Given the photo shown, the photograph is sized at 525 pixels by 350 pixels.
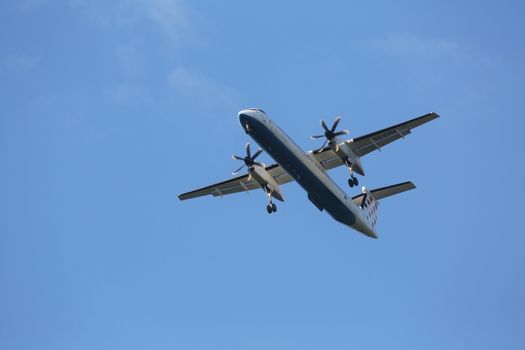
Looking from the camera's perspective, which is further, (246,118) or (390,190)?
(390,190)

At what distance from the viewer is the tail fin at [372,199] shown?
134 ft

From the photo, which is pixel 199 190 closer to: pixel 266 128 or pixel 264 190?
pixel 264 190

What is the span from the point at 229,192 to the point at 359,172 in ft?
27.1

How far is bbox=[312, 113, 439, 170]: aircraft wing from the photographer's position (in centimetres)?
3800

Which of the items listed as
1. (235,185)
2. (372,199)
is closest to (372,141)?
(372,199)

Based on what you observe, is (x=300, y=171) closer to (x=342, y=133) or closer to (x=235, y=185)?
(x=342, y=133)

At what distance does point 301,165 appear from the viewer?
121ft

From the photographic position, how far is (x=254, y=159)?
41656mm

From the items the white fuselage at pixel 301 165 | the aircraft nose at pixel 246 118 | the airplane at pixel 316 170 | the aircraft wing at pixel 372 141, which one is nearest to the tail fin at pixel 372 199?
the airplane at pixel 316 170

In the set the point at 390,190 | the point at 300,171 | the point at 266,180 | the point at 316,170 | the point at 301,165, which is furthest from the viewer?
the point at 266,180

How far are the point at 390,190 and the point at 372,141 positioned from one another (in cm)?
336

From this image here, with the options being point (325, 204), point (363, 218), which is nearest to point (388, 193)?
point (363, 218)

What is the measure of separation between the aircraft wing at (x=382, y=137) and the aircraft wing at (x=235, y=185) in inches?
194

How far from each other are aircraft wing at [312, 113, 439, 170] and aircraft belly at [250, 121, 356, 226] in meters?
2.87
